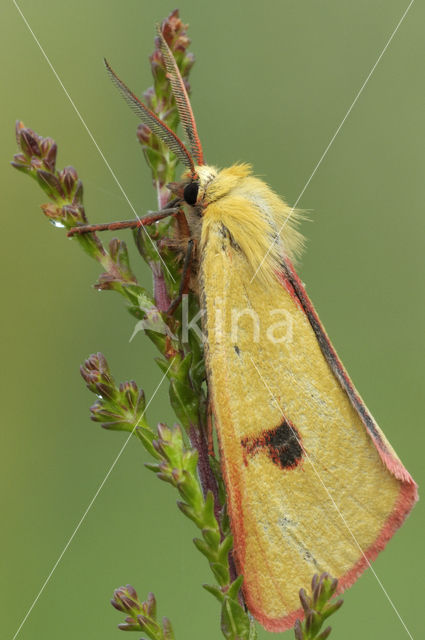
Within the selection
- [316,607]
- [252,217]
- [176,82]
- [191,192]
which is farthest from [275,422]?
[176,82]

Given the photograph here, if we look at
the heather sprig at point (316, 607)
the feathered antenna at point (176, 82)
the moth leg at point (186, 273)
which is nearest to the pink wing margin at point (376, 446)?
the heather sprig at point (316, 607)

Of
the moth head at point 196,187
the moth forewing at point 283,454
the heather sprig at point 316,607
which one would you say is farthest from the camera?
the moth head at point 196,187

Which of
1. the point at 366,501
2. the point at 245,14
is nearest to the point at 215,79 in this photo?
the point at 245,14

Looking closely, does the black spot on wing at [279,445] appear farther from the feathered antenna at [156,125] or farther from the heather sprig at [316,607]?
the feathered antenna at [156,125]

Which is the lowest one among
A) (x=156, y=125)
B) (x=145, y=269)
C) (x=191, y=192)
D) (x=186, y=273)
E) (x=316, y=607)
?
(x=316, y=607)

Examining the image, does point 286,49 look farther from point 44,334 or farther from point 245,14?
point 44,334

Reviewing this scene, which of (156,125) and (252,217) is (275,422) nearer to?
(252,217)
